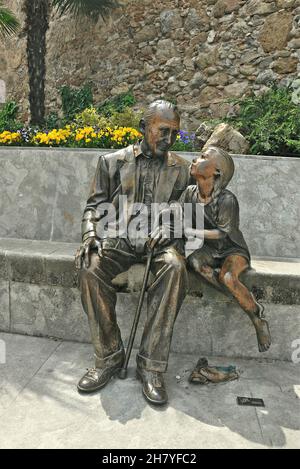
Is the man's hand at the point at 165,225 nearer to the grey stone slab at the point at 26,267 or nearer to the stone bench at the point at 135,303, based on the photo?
the stone bench at the point at 135,303

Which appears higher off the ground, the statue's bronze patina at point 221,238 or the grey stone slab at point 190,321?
the statue's bronze patina at point 221,238

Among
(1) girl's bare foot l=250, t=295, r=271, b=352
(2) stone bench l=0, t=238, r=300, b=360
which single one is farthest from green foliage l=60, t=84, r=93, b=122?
(1) girl's bare foot l=250, t=295, r=271, b=352

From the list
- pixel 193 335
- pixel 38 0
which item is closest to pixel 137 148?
pixel 193 335

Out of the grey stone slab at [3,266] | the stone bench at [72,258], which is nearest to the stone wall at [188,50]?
the stone bench at [72,258]

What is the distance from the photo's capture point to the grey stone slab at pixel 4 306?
11.1 feet

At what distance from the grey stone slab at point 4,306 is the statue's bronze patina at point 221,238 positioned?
1587 millimetres

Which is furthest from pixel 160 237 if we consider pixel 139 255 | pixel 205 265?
pixel 205 265

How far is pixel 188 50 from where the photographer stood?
8.33 meters

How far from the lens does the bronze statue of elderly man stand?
253 centimetres

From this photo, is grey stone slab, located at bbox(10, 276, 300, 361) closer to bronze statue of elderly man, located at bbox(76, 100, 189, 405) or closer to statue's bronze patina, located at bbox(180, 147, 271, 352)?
statue's bronze patina, located at bbox(180, 147, 271, 352)

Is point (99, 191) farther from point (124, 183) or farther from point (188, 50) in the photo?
point (188, 50)

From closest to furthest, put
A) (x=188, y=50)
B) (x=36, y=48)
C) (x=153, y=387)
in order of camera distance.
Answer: (x=153, y=387) → (x=36, y=48) → (x=188, y=50)

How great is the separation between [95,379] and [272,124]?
379 centimetres

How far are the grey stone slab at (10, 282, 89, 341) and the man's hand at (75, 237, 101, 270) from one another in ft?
2.04
